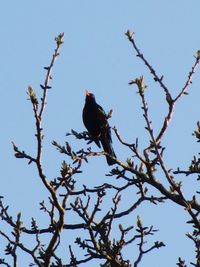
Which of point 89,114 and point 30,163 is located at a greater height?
point 89,114

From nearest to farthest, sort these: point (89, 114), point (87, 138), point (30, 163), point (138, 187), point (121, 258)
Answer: point (30, 163)
point (121, 258)
point (138, 187)
point (87, 138)
point (89, 114)

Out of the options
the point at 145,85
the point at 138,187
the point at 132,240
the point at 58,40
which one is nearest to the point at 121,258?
the point at 132,240

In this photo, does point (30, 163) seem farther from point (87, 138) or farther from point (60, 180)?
point (87, 138)

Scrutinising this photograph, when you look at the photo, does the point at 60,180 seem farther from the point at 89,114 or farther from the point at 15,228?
the point at 89,114

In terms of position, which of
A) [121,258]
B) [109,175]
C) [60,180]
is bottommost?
[121,258]

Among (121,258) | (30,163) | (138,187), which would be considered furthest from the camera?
(138,187)

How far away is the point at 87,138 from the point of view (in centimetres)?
555

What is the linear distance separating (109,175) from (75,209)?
1.60 feet

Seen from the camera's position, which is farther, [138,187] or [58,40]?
[138,187]

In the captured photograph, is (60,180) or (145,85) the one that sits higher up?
(145,85)

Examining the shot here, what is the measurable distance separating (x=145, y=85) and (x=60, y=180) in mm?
915

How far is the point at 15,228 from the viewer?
4199 mm

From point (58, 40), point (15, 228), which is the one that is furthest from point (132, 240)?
point (58, 40)

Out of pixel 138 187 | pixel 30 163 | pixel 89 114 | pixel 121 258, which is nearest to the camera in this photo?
pixel 30 163
